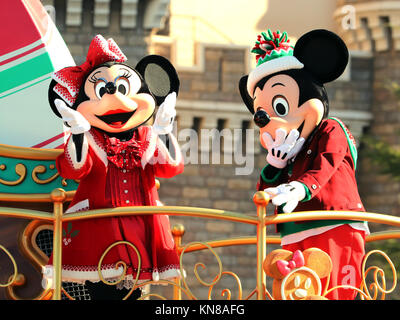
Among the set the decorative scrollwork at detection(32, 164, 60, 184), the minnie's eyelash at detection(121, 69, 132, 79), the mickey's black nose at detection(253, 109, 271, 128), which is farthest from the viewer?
the decorative scrollwork at detection(32, 164, 60, 184)

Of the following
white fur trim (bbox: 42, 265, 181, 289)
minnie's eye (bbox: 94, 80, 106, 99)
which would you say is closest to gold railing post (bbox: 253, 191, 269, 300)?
white fur trim (bbox: 42, 265, 181, 289)

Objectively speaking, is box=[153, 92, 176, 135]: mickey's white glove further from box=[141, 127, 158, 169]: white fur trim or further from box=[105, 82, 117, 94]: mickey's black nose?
box=[105, 82, 117, 94]: mickey's black nose

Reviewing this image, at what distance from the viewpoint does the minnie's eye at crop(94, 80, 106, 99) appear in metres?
4.13

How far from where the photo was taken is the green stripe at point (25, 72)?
14.4 feet

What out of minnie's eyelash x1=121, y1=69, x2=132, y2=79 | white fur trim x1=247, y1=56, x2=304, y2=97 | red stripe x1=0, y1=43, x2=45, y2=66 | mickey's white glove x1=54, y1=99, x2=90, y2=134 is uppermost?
red stripe x1=0, y1=43, x2=45, y2=66

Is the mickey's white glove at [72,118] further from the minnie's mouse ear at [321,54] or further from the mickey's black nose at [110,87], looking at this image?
the minnie's mouse ear at [321,54]

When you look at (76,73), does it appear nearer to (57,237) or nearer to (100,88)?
(100,88)

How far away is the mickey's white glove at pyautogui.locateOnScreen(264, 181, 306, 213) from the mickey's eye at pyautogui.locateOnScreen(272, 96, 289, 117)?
0.40 meters

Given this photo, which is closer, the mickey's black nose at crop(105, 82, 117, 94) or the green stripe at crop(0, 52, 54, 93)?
the mickey's black nose at crop(105, 82, 117, 94)

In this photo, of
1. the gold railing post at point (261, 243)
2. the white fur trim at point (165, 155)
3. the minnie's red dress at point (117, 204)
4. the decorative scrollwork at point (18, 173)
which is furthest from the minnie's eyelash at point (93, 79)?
the gold railing post at point (261, 243)

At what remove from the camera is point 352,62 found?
13195 mm

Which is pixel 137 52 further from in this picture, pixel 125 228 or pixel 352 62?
pixel 125 228

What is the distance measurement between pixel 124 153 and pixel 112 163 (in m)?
0.06

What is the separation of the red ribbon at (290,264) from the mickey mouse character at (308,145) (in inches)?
8.3
